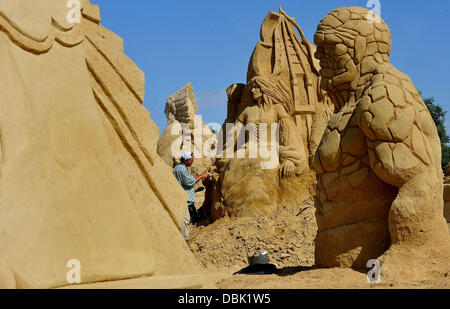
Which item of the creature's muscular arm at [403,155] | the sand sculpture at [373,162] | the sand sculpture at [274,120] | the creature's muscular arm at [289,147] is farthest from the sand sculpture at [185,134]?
the creature's muscular arm at [403,155]

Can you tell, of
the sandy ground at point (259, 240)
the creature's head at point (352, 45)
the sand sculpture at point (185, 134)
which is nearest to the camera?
the creature's head at point (352, 45)

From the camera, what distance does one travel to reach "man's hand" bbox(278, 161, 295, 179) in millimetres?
9766

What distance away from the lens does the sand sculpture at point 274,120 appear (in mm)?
9695

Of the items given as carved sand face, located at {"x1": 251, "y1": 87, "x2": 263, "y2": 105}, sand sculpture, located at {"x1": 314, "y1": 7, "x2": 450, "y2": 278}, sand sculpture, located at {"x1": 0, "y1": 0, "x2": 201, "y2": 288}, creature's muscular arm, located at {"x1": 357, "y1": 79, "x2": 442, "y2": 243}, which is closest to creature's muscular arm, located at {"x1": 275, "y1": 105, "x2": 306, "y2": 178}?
carved sand face, located at {"x1": 251, "y1": 87, "x2": 263, "y2": 105}

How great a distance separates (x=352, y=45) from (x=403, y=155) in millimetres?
1096

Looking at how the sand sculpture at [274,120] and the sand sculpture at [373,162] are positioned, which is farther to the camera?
the sand sculpture at [274,120]

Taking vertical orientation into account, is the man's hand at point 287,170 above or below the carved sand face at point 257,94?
below

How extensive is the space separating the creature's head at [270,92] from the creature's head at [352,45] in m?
5.96

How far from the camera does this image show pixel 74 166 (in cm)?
215

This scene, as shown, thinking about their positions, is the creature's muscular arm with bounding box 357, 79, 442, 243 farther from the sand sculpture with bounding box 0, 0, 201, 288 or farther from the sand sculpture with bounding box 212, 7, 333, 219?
the sand sculpture with bounding box 212, 7, 333, 219

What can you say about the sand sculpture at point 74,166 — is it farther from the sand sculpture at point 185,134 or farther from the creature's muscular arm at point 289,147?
the sand sculpture at point 185,134

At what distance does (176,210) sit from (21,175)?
94 cm

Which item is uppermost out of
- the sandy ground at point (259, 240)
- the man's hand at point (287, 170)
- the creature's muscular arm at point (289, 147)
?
the creature's muscular arm at point (289, 147)

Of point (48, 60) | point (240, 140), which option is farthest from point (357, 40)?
point (240, 140)
